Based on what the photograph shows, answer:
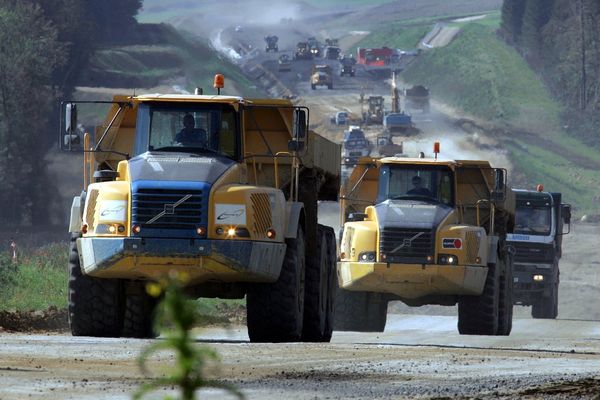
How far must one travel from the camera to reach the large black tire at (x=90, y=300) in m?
19.3

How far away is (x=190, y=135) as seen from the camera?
758 inches

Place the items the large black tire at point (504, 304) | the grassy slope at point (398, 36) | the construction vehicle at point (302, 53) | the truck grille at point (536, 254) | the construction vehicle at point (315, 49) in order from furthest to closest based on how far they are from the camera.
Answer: the grassy slope at point (398, 36)
the construction vehicle at point (315, 49)
the construction vehicle at point (302, 53)
the truck grille at point (536, 254)
the large black tire at point (504, 304)

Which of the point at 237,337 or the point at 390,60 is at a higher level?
the point at 390,60

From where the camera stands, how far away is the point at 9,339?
18422 mm

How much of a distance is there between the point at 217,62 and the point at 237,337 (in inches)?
3716

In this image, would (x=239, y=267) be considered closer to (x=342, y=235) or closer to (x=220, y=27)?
(x=342, y=235)

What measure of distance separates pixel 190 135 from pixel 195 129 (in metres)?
0.11

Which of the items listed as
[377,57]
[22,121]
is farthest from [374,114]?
[22,121]

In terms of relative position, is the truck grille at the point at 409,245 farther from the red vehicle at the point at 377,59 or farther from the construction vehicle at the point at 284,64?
the red vehicle at the point at 377,59

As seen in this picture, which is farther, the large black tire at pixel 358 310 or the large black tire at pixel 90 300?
the large black tire at pixel 358 310

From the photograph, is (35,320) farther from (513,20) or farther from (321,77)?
(513,20)

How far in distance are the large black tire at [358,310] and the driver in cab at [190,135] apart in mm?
9672

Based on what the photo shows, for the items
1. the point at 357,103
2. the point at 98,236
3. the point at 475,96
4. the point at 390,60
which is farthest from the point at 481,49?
the point at 98,236

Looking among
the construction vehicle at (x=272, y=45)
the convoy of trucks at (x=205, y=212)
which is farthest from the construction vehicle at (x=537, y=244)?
the construction vehicle at (x=272, y=45)
